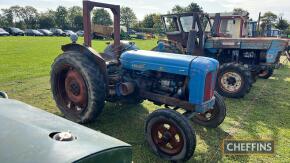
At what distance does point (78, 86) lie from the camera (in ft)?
14.9

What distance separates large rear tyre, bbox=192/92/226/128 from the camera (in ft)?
14.8

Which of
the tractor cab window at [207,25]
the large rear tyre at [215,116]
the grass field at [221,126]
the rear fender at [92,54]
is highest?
the tractor cab window at [207,25]

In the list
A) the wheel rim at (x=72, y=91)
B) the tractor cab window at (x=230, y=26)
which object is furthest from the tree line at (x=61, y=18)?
the wheel rim at (x=72, y=91)

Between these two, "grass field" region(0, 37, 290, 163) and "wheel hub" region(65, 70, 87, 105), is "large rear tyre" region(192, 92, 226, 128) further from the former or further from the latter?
"wheel hub" region(65, 70, 87, 105)

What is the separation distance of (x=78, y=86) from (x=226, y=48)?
523 centimetres

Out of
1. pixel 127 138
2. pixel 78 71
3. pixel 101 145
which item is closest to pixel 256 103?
pixel 127 138

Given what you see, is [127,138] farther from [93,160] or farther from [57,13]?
[57,13]

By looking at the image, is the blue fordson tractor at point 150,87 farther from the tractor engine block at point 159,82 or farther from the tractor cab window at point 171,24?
the tractor cab window at point 171,24

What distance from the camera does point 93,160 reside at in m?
1.39

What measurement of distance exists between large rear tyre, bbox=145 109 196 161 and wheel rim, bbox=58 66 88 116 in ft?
4.39

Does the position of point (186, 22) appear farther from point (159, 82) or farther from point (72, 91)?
point (72, 91)

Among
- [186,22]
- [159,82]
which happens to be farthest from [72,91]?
[186,22]

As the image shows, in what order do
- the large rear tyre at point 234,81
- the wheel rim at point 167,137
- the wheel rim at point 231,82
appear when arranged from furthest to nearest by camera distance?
the wheel rim at point 231,82 < the large rear tyre at point 234,81 < the wheel rim at point 167,137

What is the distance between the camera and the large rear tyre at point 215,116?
14.8ft
